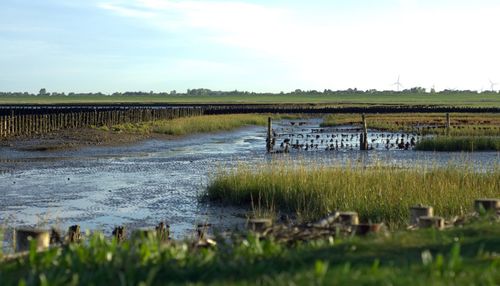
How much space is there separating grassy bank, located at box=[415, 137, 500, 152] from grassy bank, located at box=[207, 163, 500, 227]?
18847 millimetres

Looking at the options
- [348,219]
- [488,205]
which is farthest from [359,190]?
[348,219]

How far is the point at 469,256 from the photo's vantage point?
902 cm

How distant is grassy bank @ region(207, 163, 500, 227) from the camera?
54.4 ft

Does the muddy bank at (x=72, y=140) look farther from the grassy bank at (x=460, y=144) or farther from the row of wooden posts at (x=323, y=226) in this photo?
the row of wooden posts at (x=323, y=226)

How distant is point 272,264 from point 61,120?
4940 centimetres

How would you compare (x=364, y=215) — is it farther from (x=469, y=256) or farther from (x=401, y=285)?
(x=401, y=285)

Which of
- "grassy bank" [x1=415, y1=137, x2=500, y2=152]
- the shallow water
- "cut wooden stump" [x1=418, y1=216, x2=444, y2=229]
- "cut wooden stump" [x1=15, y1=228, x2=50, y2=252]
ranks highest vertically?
"cut wooden stump" [x1=418, y1=216, x2=444, y2=229]

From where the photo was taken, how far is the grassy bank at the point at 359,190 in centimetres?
1659

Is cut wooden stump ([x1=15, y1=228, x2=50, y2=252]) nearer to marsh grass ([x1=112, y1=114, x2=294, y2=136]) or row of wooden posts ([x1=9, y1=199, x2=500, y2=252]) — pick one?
row of wooden posts ([x1=9, y1=199, x2=500, y2=252])

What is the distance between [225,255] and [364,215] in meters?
8.04

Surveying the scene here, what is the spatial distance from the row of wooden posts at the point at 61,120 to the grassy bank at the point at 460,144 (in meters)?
22.6

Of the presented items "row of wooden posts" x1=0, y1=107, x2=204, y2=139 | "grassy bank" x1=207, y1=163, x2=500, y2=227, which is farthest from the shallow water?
"row of wooden posts" x1=0, y1=107, x2=204, y2=139

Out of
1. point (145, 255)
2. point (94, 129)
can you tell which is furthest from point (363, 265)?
point (94, 129)

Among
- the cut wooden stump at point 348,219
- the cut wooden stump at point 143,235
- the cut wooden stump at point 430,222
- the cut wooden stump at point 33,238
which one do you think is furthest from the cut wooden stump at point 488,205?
the cut wooden stump at point 33,238
